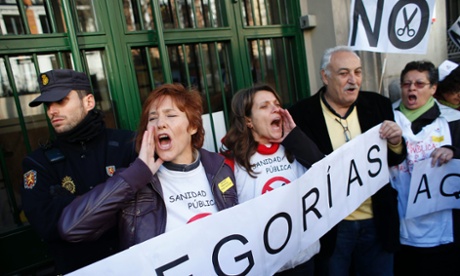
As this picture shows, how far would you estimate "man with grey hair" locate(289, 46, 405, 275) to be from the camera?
7.65ft

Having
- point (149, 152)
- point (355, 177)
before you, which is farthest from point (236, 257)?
point (355, 177)

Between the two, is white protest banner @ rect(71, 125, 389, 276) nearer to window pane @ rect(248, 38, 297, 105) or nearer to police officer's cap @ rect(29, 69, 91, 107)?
police officer's cap @ rect(29, 69, 91, 107)

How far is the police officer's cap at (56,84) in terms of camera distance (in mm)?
1697

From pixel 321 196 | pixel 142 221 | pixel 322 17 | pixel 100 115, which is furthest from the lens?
pixel 322 17

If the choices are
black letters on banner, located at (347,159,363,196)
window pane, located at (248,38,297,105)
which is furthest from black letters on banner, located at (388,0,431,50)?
black letters on banner, located at (347,159,363,196)

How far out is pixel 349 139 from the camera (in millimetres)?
2383

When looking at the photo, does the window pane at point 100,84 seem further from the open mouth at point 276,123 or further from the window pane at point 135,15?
the open mouth at point 276,123

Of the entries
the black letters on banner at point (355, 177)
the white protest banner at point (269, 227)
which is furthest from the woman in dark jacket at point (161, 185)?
the black letters on banner at point (355, 177)

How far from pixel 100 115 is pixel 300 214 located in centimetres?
131

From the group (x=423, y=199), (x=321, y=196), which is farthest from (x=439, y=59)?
(x=321, y=196)

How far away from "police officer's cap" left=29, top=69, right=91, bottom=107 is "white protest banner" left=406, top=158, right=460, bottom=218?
2.47m

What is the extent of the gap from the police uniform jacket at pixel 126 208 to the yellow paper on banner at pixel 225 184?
1 centimetres

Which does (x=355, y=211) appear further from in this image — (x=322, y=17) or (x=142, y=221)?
(x=322, y=17)

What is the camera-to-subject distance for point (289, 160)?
207cm
